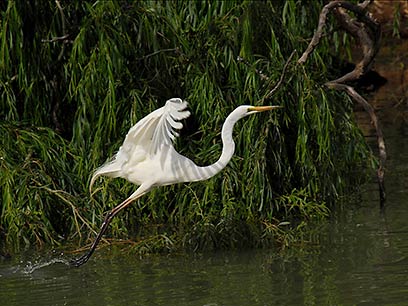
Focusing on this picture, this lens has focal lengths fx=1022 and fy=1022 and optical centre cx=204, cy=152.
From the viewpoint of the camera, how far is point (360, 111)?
1295cm

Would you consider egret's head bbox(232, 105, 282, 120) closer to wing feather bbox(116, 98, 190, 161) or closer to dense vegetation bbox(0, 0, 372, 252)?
wing feather bbox(116, 98, 190, 161)

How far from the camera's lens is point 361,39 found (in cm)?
820

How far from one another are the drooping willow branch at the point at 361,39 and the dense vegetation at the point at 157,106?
140 mm

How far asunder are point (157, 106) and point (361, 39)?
5.96ft

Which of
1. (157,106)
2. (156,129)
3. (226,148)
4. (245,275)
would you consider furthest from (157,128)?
(157,106)

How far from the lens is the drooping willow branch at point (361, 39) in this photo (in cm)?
775

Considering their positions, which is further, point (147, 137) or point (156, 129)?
point (147, 137)

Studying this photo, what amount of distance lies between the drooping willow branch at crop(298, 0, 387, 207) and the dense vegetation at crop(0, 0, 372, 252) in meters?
0.14

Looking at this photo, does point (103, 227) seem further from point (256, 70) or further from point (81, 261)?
point (256, 70)

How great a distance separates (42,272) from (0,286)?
1.25 ft

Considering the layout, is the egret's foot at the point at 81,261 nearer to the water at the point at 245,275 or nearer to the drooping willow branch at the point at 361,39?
the water at the point at 245,275

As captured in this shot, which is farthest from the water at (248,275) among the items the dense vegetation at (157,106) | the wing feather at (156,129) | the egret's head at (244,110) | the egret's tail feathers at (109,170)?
the egret's head at (244,110)

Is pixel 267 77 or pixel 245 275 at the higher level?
pixel 267 77

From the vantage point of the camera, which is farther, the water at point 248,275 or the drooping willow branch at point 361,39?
the drooping willow branch at point 361,39
